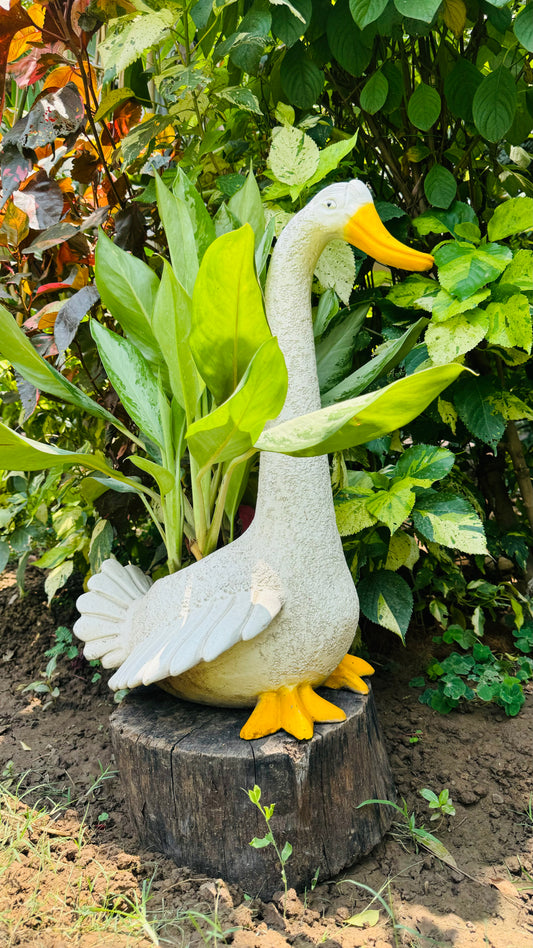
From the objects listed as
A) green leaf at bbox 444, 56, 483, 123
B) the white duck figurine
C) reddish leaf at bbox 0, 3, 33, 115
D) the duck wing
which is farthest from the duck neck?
reddish leaf at bbox 0, 3, 33, 115

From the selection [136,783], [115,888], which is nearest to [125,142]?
[136,783]

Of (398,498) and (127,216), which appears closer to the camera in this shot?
(398,498)

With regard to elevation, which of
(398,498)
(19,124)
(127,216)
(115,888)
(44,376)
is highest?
(19,124)

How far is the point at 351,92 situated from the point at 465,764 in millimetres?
1317

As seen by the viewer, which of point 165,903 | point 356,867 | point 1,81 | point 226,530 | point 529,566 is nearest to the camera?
point 165,903

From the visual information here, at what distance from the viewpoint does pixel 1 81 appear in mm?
1237

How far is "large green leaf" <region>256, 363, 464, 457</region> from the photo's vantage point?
75 centimetres

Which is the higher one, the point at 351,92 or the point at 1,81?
the point at 1,81

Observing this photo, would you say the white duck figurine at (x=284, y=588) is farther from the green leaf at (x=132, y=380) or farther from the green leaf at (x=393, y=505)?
the green leaf at (x=132, y=380)

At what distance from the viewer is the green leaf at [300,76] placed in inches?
48.1

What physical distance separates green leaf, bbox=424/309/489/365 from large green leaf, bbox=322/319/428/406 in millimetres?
39

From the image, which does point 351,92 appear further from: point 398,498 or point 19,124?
point 398,498

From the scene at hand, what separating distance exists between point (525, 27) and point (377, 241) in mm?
384

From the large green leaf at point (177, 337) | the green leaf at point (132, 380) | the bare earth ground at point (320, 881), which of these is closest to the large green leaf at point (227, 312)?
the large green leaf at point (177, 337)
